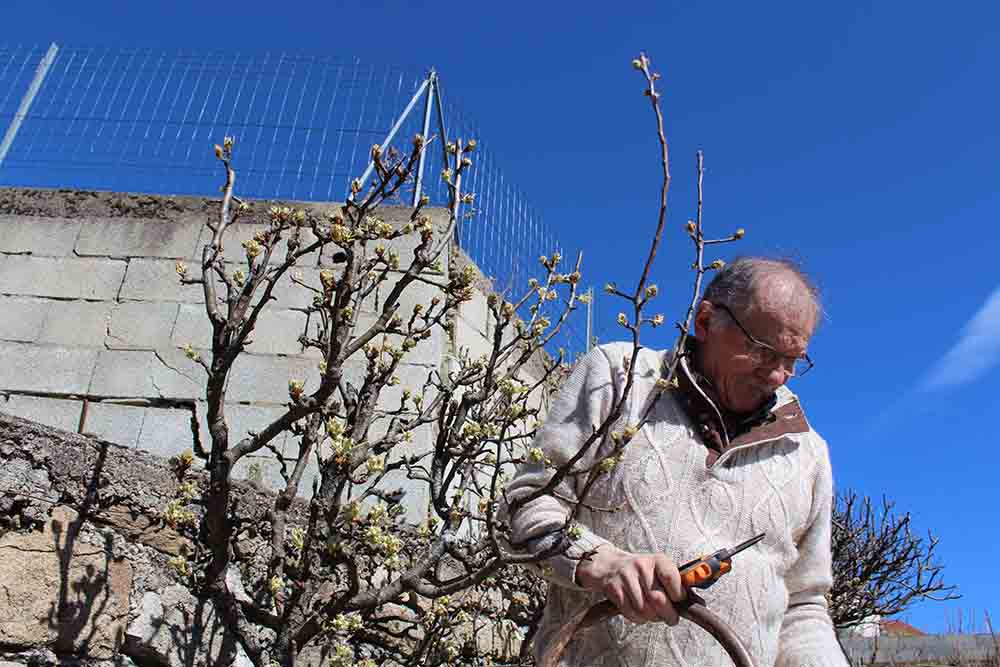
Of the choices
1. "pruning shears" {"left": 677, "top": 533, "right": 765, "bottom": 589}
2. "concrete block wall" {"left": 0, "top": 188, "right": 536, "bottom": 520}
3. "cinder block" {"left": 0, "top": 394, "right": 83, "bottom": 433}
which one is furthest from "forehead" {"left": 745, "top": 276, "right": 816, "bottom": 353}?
"cinder block" {"left": 0, "top": 394, "right": 83, "bottom": 433}

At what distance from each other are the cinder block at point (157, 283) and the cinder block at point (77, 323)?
12 cm

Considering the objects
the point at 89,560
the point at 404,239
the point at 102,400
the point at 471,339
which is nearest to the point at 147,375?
the point at 102,400

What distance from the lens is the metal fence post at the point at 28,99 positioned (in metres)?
4.34

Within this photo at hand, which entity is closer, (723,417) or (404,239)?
(723,417)

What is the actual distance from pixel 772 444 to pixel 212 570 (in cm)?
125

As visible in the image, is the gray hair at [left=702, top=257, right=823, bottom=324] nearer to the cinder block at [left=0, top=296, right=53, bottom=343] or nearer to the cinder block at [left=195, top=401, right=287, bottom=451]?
the cinder block at [left=195, top=401, right=287, bottom=451]

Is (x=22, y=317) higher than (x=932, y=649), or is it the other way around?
(x=22, y=317)

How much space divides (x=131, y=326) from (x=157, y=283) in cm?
22

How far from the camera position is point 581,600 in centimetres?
168

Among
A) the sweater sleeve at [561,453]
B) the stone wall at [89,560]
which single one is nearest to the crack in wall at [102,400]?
the stone wall at [89,560]

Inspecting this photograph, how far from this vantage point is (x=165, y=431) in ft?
11.6

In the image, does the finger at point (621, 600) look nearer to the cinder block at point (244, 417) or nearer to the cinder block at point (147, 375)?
the cinder block at point (244, 417)

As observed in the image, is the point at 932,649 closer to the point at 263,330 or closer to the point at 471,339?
the point at 471,339

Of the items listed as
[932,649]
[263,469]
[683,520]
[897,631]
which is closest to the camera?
[683,520]
